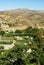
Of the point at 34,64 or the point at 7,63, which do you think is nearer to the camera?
the point at 7,63

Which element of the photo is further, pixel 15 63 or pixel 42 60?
pixel 42 60

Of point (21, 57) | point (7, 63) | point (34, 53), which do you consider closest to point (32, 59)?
point (34, 53)

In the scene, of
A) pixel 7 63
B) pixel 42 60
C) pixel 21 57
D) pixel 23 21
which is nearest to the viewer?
pixel 7 63

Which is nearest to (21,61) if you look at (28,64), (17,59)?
(17,59)

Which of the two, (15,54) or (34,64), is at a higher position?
(15,54)

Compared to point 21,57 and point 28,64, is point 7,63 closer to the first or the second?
point 21,57

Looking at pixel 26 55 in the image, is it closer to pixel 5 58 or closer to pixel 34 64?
pixel 34 64

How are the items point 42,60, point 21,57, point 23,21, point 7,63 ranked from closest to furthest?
1. point 7,63
2. point 21,57
3. point 42,60
4. point 23,21

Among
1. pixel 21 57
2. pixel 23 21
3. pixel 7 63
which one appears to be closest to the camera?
pixel 7 63

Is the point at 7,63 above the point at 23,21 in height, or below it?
above
